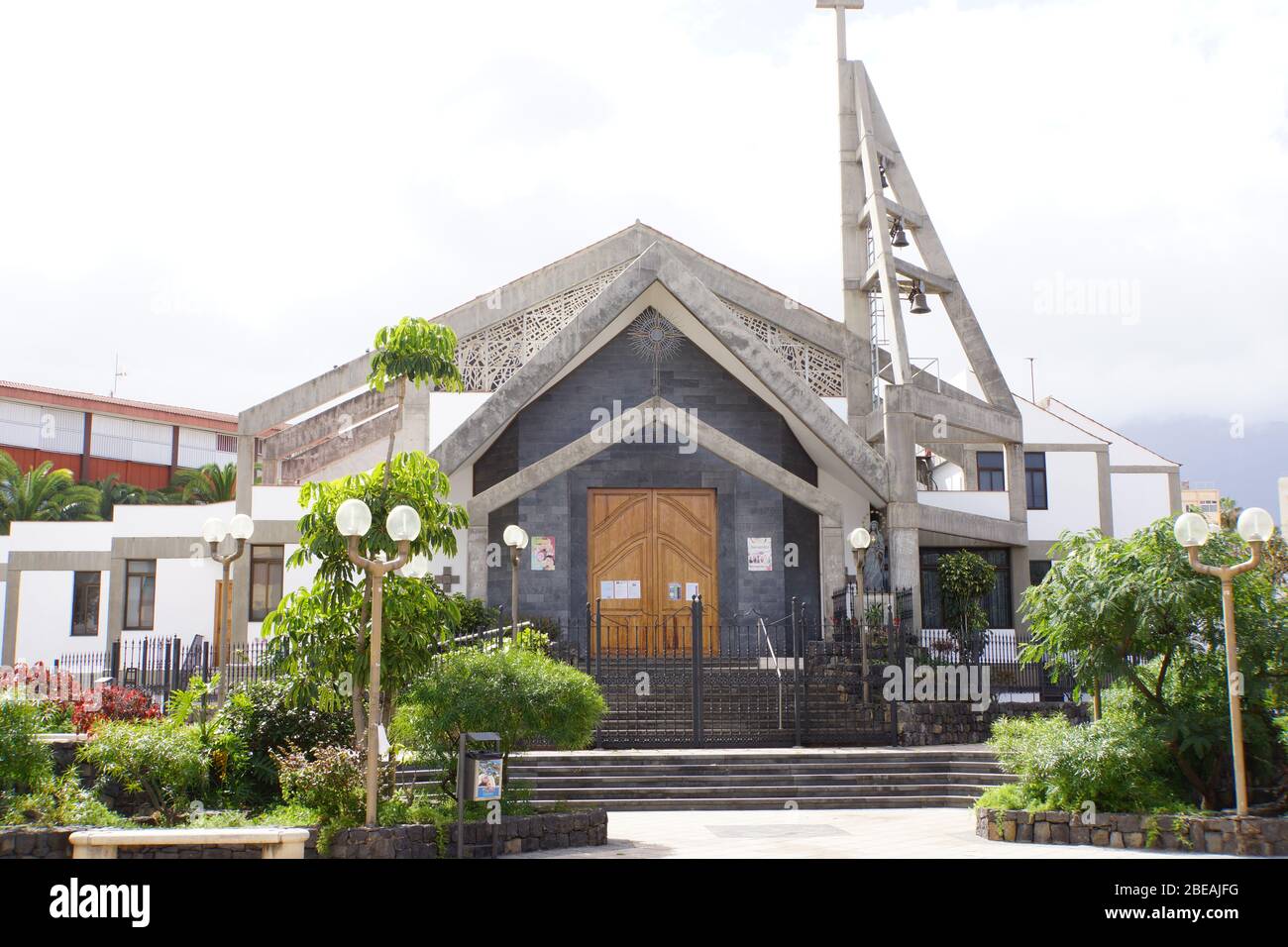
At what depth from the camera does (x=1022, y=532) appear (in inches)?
939

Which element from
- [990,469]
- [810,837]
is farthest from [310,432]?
[990,469]

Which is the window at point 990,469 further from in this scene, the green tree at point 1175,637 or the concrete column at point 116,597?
the concrete column at point 116,597

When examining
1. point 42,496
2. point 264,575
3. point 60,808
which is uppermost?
point 42,496

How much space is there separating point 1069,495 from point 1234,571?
18083 millimetres

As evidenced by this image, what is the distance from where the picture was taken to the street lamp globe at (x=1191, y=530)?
1118 cm

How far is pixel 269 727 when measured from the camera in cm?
1289

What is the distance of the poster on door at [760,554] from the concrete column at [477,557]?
5.04 m

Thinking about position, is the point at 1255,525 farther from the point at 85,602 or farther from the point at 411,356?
the point at 85,602

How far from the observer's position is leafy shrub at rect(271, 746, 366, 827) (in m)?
10.9

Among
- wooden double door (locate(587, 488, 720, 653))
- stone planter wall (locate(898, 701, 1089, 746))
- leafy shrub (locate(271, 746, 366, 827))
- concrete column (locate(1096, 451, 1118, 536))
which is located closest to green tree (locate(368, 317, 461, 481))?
leafy shrub (locate(271, 746, 366, 827))

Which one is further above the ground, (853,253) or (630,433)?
(853,253)
